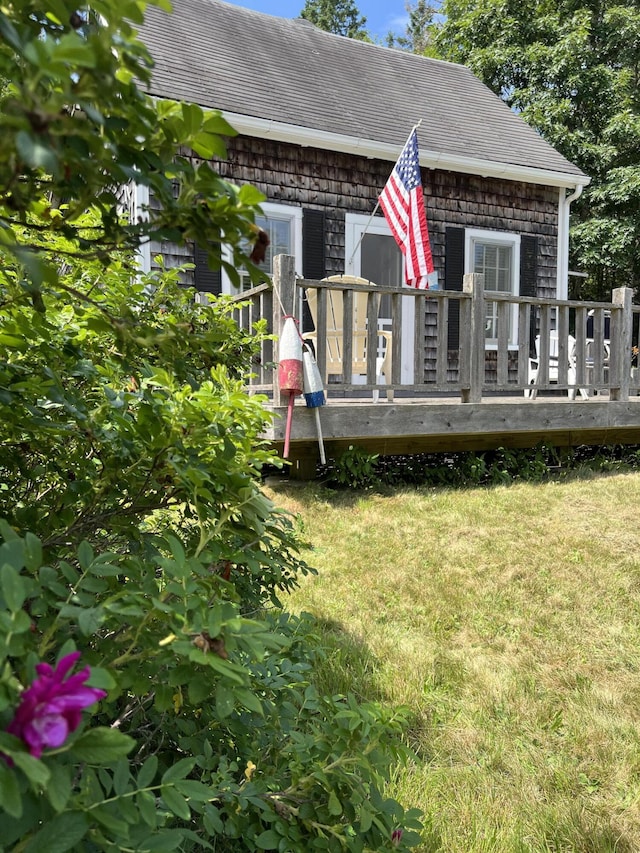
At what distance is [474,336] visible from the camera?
589 centimetres

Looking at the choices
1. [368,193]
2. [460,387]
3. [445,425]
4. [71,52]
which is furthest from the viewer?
[368,193]

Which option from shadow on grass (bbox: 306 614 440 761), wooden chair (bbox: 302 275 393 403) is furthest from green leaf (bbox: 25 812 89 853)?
wooden chair (bbox: 302 275 393 403)

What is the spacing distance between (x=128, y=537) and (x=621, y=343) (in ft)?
20.9

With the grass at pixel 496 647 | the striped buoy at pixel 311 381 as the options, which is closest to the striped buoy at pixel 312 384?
the striped buoy at pixel 311 381

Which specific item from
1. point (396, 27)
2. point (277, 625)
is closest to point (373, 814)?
point (277, 625)

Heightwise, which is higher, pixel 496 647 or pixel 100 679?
pixel 100 679

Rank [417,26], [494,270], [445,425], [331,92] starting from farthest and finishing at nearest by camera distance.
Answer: [417,26] → [494,270] → [331,92] → [445,425]

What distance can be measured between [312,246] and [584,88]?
46.6 feet

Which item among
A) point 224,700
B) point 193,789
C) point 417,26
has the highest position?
point 417,26

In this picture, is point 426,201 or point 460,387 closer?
point 460,387

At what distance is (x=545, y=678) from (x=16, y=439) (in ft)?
7.94

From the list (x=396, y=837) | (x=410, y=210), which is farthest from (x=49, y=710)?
(x=410, y=210)

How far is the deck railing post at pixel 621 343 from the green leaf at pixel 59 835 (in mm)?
6827

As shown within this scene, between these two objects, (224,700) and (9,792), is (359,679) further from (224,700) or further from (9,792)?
(9,792)
